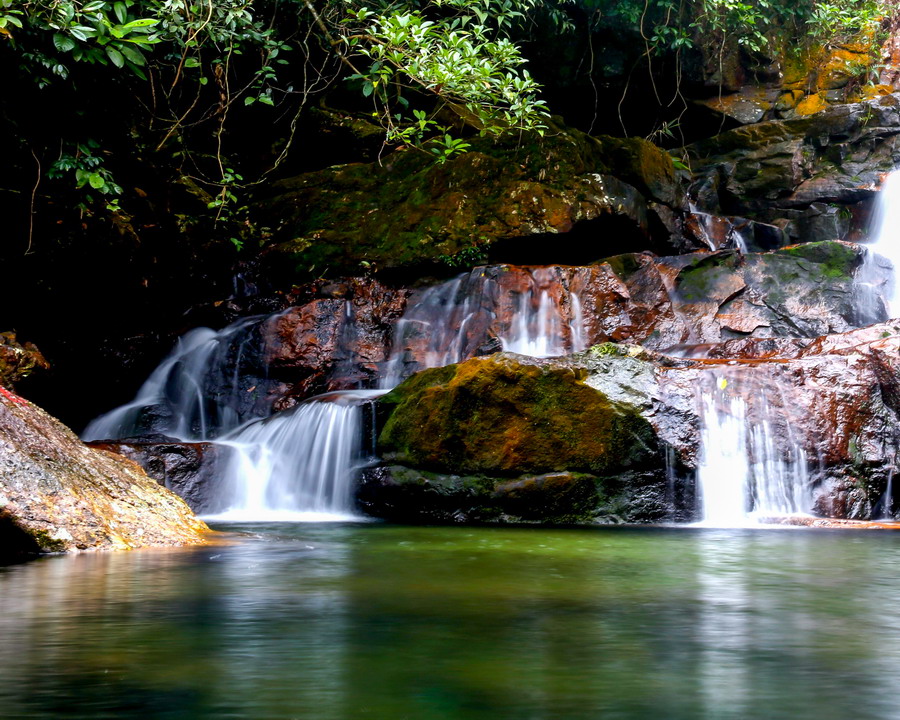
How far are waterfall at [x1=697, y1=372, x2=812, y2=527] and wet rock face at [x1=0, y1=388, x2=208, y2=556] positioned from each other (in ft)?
13.9

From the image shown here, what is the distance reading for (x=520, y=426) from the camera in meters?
7.85

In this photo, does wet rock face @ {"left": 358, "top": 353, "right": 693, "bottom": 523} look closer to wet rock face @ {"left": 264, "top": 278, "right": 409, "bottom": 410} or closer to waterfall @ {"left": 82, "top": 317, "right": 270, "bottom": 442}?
wet rock face @ {"left": 264, "top": 278, "right": 409, "bottom": 410}

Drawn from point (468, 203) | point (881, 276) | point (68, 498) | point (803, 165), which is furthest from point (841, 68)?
point (68, 498)

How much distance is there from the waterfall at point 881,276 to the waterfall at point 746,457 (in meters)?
4.59

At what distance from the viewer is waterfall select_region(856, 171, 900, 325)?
1184cm

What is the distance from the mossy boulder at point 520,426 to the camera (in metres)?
7.70

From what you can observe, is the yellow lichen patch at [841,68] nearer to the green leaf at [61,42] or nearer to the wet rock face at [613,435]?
the wet rock face at [613,435]

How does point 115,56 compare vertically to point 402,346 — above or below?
above

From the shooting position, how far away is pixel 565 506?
25.0 feet

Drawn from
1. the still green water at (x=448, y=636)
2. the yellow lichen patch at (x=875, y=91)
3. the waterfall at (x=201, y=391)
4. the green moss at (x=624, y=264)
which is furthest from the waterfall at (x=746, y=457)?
the yellow lichen patch at (x=875, y=91)

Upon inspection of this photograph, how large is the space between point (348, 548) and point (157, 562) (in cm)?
124

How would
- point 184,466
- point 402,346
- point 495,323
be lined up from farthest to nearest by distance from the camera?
point 402,346 → point 495,323 → point 184,466

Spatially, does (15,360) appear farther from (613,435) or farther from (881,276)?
(881,276)

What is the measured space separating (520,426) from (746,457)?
77.8 inches
